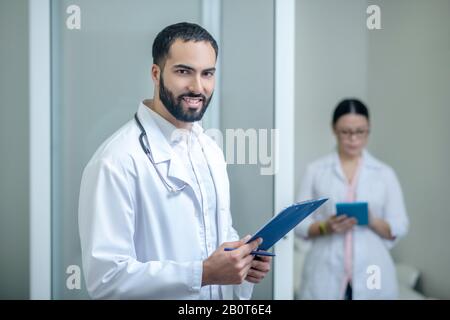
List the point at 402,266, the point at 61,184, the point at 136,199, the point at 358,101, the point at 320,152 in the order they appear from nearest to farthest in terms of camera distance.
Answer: the point at 136,199 → the point at 61,184 → the point at 358,101 → the point at 402,266 → the point at 320,152

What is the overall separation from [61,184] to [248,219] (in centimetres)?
50

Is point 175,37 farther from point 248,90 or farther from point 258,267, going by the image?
point 258,267

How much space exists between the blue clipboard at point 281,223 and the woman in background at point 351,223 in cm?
50

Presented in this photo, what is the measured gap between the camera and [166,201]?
45.5 inches

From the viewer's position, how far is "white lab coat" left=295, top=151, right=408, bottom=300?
1.61 m

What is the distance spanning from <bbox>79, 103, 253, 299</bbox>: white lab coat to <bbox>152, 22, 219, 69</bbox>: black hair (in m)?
0.16

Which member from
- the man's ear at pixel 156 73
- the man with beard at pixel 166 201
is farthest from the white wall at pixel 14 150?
the man's ear at pixel 156 73

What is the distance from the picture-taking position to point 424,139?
5.62 feet

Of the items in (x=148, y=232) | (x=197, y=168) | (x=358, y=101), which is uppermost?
(x=358, y=101)

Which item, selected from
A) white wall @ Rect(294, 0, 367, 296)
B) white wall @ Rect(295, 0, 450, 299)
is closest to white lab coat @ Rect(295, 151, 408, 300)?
white wall @ Rect(295, 0, 450, 299)

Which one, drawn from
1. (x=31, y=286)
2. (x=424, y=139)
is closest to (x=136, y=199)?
(x=31, y=286)

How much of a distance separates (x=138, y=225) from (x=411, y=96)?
41.9 inches

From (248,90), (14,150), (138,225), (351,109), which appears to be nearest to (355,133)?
(351,109)
